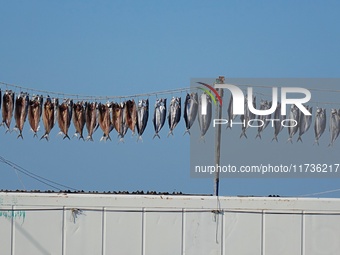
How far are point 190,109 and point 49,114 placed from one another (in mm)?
3083

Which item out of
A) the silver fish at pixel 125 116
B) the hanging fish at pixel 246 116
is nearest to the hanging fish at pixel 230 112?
the hanging fish at pixel 246 116

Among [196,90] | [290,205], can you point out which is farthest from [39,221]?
[196,90]

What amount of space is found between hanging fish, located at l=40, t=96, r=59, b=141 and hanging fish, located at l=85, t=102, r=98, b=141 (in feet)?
2.17

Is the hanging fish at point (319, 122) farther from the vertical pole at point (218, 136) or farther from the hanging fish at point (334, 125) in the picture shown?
the vertical pole at point (218, 136)

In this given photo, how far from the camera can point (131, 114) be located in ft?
50.9

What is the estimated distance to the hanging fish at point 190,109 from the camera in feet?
48.6

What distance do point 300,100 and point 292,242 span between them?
551cm

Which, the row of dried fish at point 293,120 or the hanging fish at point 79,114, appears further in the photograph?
the hanging fish at point 79,114

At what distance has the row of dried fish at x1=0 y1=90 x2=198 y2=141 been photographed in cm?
1545

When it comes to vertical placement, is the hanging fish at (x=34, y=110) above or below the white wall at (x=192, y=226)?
above

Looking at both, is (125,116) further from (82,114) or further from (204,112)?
(204,112)

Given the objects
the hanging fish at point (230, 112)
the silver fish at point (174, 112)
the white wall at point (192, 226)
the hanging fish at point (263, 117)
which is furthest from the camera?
the silver fish at point (174, 112)

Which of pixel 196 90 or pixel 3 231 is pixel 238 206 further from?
pixel 196 90

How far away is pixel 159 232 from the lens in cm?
1001
